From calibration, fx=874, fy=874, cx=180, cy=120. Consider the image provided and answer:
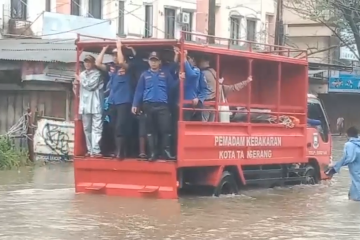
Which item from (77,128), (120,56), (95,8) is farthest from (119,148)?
(95,8)

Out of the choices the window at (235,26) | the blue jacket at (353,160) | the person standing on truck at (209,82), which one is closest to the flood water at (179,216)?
the blue jacket at (353,160)

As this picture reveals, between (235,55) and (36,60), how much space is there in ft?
32.8

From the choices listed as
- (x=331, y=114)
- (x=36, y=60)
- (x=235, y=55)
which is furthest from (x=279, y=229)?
(x=331, y=114)

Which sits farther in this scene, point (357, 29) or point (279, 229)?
point (357, 29)

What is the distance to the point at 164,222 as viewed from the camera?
12117mm

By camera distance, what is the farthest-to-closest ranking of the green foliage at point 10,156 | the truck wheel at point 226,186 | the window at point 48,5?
the window at point 48,5
the green foliage at point 10,156
the truck wheel at point 226,186

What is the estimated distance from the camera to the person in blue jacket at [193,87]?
47.2 ft

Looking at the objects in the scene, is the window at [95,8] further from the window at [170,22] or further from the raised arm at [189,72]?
the raised arm at [189,72]

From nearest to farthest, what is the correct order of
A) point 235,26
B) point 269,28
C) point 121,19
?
point 121,19, point 235,26, point 269,28

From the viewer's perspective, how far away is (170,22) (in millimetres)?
39062

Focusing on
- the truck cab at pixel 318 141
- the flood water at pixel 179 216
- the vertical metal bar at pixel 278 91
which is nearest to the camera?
the flood water at pixel 179 216

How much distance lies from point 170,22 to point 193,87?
974 inches

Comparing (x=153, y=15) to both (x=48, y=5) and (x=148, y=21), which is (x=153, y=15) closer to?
(x=148, y=21)

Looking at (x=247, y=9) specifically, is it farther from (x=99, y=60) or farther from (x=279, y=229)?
(x=279, y=229)
